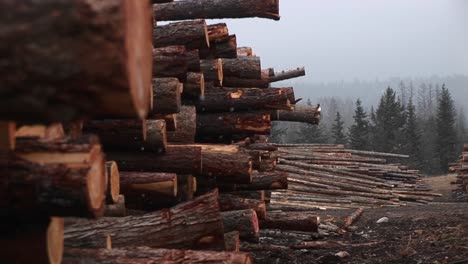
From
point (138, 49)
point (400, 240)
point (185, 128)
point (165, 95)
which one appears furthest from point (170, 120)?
point (400, 240)

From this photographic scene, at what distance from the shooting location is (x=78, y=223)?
391 centimetres

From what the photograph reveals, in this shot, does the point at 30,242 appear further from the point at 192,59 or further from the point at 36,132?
the point at 192,59

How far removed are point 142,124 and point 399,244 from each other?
4836mm

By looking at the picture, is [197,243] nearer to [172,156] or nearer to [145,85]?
[172,156]

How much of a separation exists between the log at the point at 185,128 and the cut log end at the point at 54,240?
3122 millimetres

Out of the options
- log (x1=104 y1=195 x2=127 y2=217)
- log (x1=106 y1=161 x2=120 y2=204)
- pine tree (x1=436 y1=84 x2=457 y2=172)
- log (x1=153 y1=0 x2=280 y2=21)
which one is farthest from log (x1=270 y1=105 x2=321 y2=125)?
pine tree (x1=436 y1=84 x2=457 y2=172)

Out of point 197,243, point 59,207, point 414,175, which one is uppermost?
point 59,207

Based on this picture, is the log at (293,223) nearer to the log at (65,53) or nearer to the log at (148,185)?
the log at (148,185)

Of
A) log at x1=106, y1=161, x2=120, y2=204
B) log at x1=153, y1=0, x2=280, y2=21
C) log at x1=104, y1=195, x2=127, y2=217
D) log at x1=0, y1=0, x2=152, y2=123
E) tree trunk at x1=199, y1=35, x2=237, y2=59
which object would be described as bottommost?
log at x1=104, y1=195, x2=127, y2=217

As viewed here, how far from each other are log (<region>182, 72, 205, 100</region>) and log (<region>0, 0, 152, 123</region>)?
445 centimetres

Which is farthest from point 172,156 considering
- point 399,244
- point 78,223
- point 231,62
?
point 399,244

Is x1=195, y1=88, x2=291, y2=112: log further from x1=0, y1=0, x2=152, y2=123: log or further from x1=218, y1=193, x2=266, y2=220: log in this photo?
x1=0, y1=0, x2=152, y2=123: log

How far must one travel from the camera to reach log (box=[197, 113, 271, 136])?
7117mm

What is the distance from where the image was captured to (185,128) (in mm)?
6180
